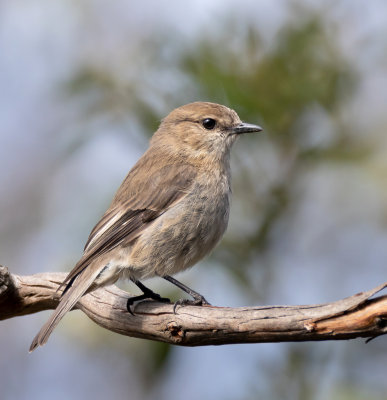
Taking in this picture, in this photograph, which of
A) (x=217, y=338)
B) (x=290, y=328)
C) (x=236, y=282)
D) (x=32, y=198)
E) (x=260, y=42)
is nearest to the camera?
(x=290, y=328)

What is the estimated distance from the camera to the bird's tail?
12.5 feet

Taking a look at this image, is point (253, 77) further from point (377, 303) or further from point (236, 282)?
point (377, 303)

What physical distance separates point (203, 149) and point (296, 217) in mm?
1201

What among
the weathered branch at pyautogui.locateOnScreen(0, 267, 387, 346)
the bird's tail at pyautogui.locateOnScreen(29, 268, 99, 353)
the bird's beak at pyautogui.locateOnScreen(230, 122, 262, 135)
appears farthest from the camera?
the bird's beak at pyautogui.locateOnScreen(230, 122, 262, 135)

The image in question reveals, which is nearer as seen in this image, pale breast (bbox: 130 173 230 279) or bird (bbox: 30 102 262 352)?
bird (bbox: 30 102 262 352)

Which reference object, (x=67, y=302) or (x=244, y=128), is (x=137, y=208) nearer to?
(x=67, y=302)

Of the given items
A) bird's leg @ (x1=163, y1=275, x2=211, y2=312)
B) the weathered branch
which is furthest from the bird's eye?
the weathered branch

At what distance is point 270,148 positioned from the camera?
422 centimetres

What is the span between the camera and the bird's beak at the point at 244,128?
4.48 metres

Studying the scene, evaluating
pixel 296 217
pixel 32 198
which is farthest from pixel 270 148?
pixel 32 198

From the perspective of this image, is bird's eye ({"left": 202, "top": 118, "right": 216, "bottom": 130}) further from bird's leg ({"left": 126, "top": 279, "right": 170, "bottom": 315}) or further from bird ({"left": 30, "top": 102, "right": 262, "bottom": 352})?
bird's leg ({"left": 126, "top": 279, "right": 170, "bottom": 315})

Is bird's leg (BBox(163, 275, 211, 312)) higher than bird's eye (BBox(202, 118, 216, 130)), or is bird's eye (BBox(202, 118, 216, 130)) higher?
bird's eye (BBox(202, 118, 216, 130))

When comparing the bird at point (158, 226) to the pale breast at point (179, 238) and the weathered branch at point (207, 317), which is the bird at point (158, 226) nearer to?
the pale breast at point (179, 238)

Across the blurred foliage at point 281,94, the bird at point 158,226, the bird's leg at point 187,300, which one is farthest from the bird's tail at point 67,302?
the blurred foliage at point 281,94
